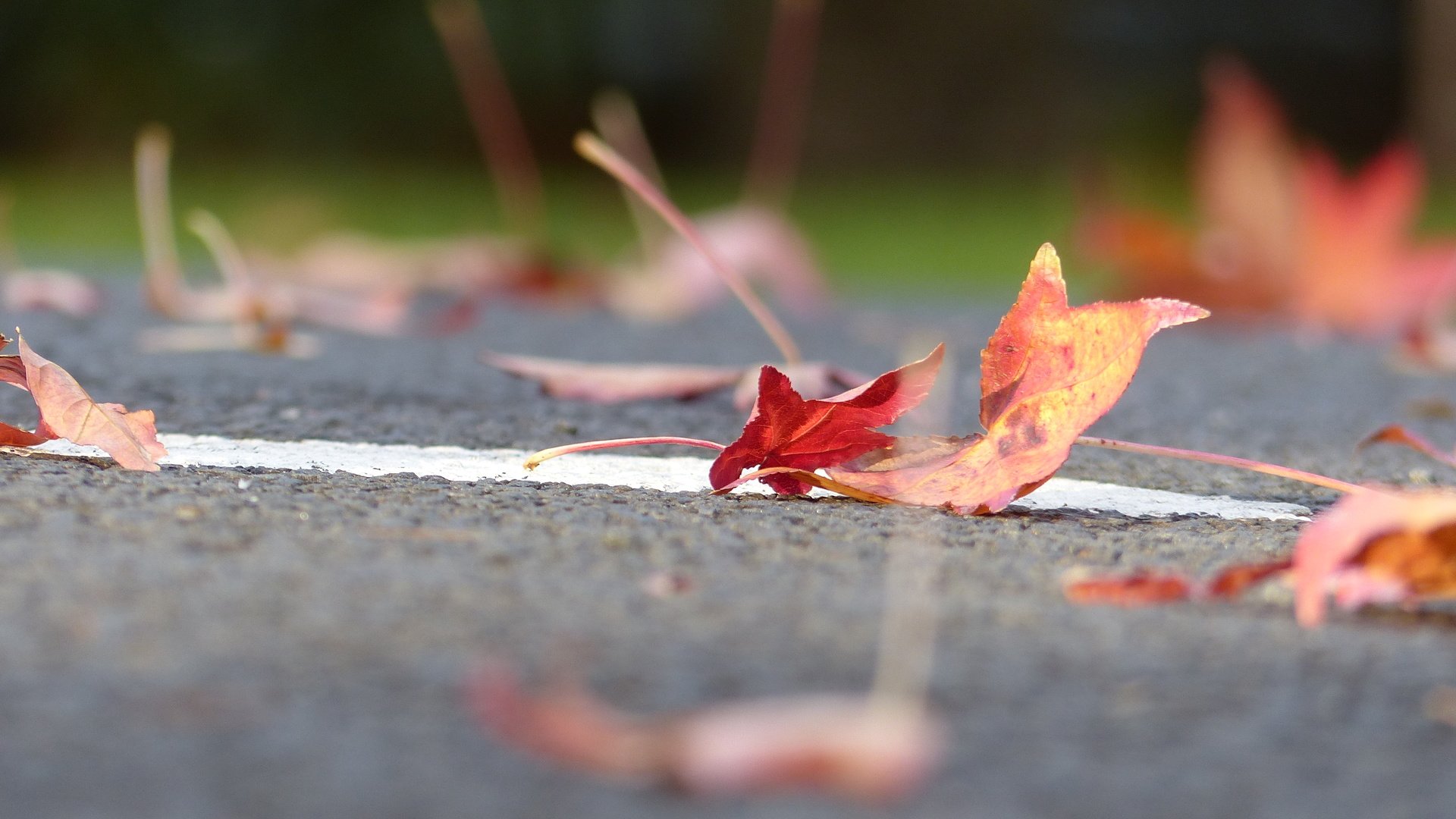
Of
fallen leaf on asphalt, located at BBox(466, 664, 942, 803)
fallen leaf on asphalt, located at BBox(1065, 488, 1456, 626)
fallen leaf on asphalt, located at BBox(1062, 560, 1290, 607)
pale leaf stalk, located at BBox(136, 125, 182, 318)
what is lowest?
fallen leaf on asphalt, located at BBox(466, 664, 942, 803)

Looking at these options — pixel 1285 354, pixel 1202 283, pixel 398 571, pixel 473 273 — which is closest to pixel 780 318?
pixel 473 273

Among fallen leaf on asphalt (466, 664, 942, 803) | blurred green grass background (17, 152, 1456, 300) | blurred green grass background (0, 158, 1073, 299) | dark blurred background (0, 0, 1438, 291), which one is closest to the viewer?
fallen leaf on asphalt (466, 664, 942, 803)

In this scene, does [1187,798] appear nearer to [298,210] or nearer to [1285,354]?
[1285,354]

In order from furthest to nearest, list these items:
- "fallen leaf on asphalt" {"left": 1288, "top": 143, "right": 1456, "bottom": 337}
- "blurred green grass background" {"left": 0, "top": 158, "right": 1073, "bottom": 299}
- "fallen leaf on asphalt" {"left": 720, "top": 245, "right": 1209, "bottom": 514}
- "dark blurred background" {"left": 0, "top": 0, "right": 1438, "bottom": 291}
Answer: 1. "dark blurred background" {"left": 0, "top": 0, "right": 1438, "bottom": 291}
2. "blurred green grass background" {"left": 0, "top": 158, "right": 1073, "bottom": 299}
3. "fallen leaf on asphalt" {"left": 1288, "top": 143, "right": 1456, "bottom": 337}
4. "fallen leaf on asphalt" {"left": 720, "top": 245, "right": 1209, "bottom": 514}

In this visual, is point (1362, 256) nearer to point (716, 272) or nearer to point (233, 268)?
point (716, 272)

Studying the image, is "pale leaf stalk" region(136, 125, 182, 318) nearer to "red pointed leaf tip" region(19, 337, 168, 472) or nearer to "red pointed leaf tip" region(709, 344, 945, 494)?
"red pointed leaf tip" region(19, 337, 168, 472)

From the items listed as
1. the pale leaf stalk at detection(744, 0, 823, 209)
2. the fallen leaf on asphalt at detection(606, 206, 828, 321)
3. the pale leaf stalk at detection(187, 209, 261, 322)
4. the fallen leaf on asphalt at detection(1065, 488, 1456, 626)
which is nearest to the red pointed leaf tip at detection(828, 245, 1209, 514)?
the fallen leaf on asphalt at detection(1065, 488, 1456, 626)

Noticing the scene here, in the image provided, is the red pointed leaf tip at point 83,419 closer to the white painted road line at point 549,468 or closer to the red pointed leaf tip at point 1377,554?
the white painted road line at point 549,468

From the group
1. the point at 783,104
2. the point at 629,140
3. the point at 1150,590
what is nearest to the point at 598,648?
the point at 1150,590

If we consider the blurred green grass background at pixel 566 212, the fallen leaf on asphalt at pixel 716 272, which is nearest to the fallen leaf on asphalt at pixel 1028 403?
the fallen leaf on asphalt at pixel 716 272
